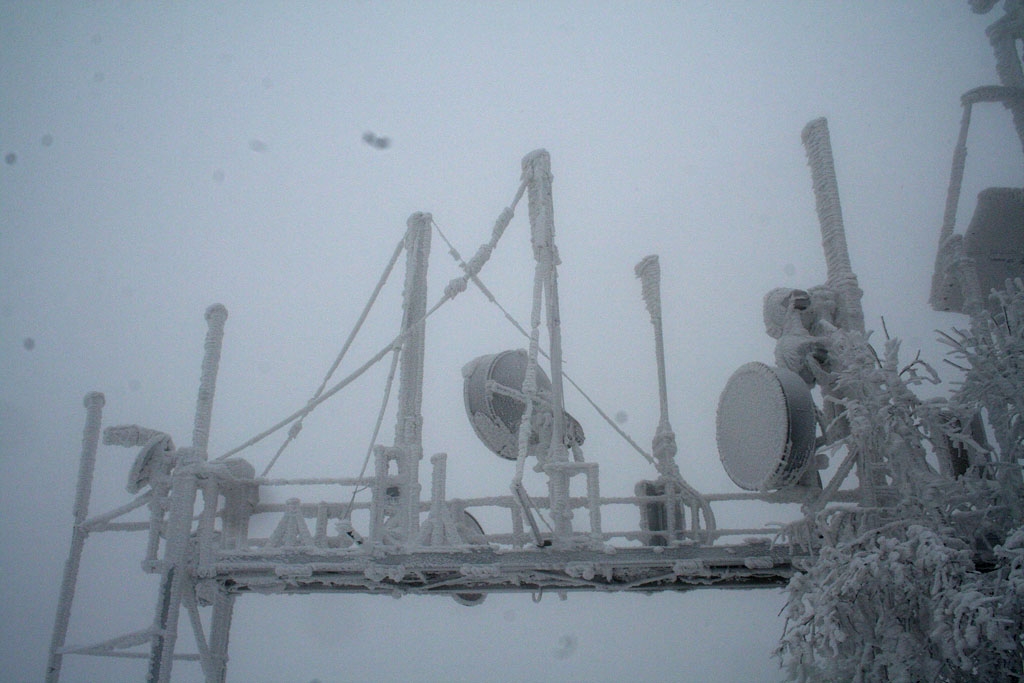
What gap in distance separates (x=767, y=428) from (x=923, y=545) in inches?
99.0

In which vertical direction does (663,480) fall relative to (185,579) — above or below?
above

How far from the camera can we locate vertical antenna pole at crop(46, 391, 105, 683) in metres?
9.90

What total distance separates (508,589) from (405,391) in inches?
151

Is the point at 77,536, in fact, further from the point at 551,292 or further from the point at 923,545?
the point at 923,545

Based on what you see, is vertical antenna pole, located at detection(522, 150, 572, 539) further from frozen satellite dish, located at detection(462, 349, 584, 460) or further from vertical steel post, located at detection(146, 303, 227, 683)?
vertical steel post, located at detection(146, 303, 227, 683)

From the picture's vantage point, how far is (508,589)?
9.45 m

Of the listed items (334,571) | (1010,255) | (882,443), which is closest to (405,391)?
(334,571)

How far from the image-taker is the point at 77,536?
33.0 ft

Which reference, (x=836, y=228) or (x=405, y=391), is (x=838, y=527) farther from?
(x=405, y=391)

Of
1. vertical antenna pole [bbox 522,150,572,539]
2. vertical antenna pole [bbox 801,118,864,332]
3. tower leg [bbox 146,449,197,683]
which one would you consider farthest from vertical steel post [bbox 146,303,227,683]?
vertical antenna pole [bbox 801,118,864,332]

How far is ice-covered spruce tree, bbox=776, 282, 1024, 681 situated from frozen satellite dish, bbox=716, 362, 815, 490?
692 mm

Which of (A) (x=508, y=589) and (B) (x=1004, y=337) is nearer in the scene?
(B) (x=1004, y=337)

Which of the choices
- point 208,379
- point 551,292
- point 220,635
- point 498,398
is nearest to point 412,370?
point 498,398

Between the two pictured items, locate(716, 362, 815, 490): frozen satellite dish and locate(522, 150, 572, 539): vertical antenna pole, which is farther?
locate(716, 362, 815, 490): frozen satellite dish
